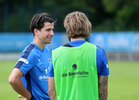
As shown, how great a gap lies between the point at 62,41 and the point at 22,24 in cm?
558

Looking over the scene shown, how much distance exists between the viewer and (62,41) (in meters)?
34.6

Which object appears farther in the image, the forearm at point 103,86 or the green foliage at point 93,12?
the green foliage at point 93,12

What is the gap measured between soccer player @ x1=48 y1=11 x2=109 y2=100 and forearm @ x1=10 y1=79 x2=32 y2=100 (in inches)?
27.4

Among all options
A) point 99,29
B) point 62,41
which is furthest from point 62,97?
point 99,29

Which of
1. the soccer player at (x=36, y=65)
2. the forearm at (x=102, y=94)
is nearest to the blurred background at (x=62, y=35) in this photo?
the soccer player at (x=36, y=65)

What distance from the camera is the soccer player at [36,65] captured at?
4.07 m

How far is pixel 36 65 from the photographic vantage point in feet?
13.8

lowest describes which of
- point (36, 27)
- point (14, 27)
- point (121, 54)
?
point (121, 54)

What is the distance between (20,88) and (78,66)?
102 cm

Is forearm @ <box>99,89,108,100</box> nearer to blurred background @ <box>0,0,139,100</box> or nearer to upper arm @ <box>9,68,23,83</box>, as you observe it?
upper arm @ <box>9,68,23,83</box>

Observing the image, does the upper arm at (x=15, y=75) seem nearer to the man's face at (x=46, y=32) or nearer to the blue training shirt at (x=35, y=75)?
the blue training shirt at (x=35, y=75)

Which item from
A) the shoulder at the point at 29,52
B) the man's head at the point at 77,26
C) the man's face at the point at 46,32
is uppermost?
the man's head at the point at 77,26

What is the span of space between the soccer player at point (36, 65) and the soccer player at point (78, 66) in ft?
2.46

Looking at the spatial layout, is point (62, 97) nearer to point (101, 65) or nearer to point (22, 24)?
point (101, 65)
